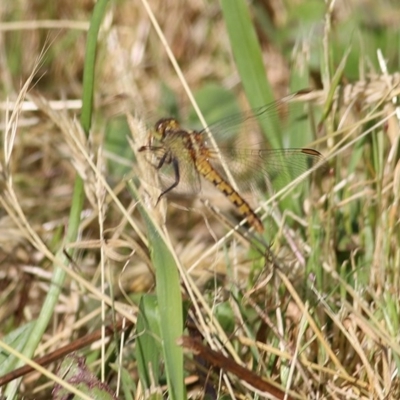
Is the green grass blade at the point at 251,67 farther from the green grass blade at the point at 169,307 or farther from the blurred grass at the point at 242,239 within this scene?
the green grass blade at the point at 169,307

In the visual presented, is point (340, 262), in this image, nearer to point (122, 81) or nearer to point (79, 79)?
point (122, 81)

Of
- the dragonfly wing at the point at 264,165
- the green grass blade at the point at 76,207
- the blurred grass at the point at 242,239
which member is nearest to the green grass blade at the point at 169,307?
the blurred grass at the point at 242,239

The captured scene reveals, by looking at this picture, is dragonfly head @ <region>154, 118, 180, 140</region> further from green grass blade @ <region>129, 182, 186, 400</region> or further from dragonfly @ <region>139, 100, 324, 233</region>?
green grass blade @ <region>129, 182, 186, 400</region>

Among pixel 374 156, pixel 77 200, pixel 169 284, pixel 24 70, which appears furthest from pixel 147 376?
pixel 24 70

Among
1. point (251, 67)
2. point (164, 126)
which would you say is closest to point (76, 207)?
point (164, 126)

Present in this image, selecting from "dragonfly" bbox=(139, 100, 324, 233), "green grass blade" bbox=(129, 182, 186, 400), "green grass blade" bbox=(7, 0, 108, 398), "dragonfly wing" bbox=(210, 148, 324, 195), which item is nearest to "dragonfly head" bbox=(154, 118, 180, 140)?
"dragonfly" bbox=(139, 100, 324, 233)

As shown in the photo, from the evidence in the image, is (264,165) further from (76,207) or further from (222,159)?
(76,207)
